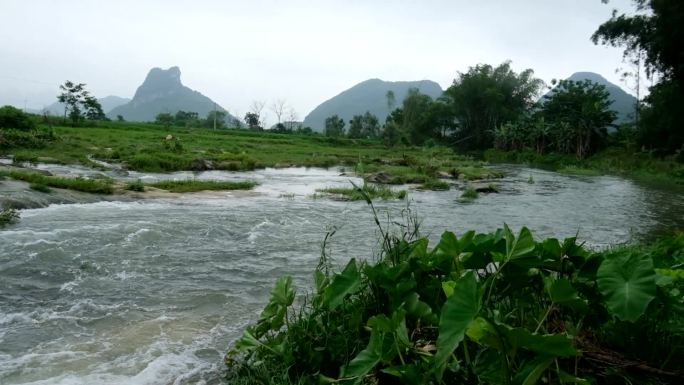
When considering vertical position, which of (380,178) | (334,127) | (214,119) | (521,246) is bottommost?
(380,178)

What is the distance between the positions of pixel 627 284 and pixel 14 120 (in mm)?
34759

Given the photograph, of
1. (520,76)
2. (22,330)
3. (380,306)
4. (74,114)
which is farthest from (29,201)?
(520,76)

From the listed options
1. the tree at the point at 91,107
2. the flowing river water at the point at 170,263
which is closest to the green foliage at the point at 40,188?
the flowing river water at the point at 170,263

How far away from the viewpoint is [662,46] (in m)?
23.0

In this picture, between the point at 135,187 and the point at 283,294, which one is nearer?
the point at 283,294

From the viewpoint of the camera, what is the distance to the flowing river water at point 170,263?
428 cm

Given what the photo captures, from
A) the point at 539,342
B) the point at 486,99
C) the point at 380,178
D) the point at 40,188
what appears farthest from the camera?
the point at 486,99

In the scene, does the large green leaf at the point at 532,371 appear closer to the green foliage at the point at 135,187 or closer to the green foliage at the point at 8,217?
the green foliage at the point at 8,217

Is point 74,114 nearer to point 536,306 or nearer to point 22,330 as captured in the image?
point 22,330

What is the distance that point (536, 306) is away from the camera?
2795mm

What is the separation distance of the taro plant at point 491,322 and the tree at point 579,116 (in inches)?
1984

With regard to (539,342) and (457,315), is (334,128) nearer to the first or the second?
(457,315)

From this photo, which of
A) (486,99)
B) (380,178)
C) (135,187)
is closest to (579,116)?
(486,99)

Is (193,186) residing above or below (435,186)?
above
